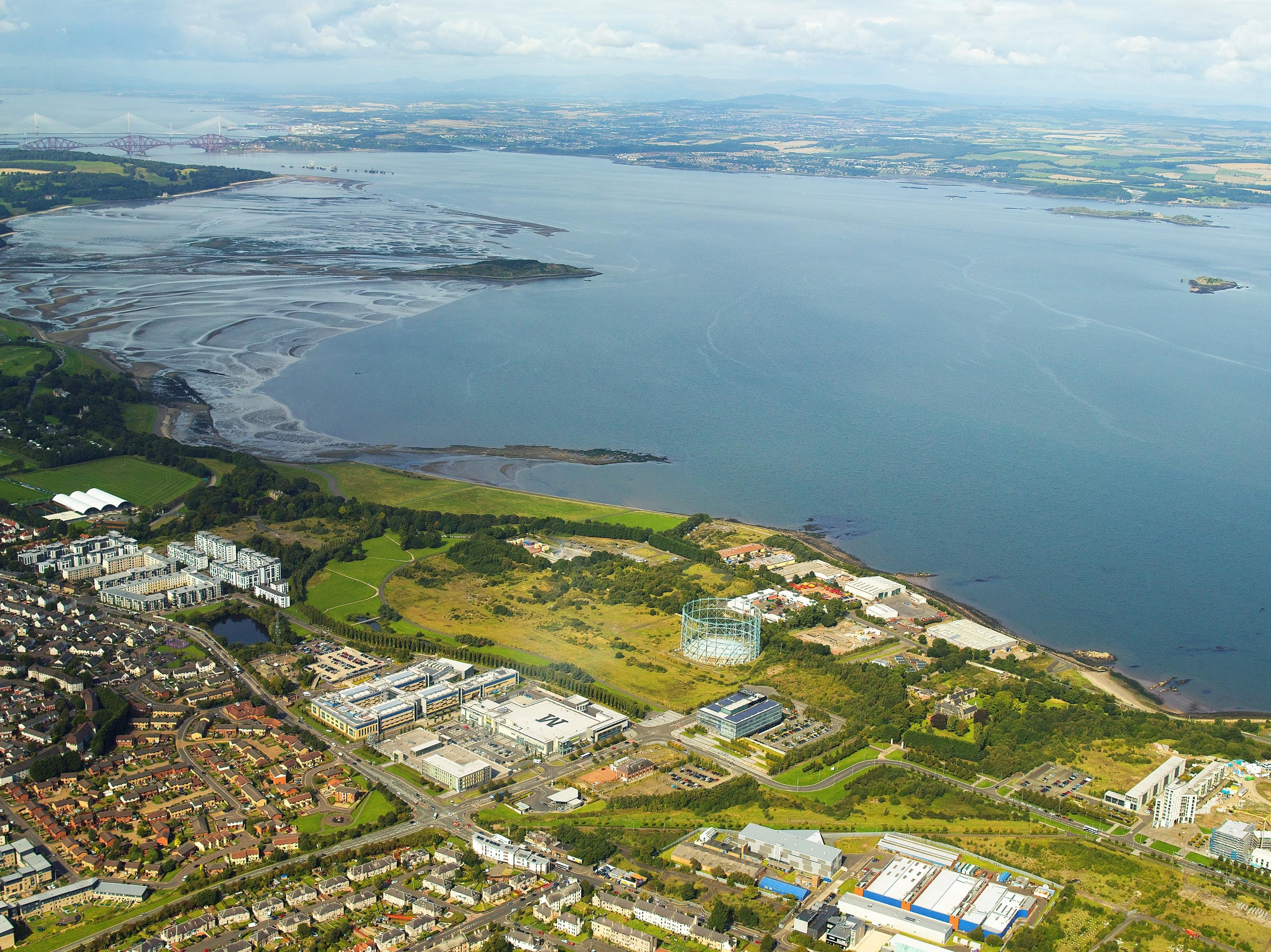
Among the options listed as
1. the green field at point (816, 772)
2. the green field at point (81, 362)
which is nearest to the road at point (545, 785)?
the green field at point (816, 772)

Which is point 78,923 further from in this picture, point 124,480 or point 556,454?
point 556,454

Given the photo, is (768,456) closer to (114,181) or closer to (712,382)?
(712,382)

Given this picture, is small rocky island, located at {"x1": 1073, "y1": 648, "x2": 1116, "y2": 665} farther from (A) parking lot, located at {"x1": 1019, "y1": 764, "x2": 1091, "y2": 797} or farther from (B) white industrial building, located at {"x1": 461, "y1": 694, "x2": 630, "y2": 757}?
(B) white industrial building, located at {"x1": 461, "y1": 694, "x2": 630, "y2": 757}

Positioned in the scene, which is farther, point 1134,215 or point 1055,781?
point 1134,215

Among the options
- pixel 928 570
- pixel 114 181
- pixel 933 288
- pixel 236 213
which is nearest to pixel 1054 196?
pixel 933 288

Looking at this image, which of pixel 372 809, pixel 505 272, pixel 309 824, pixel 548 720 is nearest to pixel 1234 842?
pixel 548 720

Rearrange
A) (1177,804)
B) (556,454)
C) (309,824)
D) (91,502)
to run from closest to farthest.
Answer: (309,824) < (1177,804) < (91,502) < (556,454)

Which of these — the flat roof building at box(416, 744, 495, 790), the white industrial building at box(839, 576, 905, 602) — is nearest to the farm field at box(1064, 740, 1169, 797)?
the white industrial building at box(839, 576, 905, 602)
